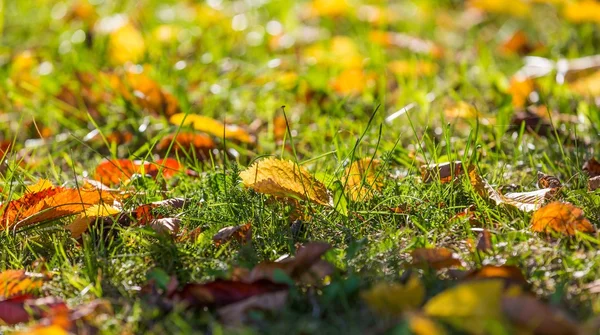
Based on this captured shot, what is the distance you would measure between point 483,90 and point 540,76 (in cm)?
27

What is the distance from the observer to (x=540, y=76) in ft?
11.0

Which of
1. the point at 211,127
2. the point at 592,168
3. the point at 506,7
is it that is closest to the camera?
the point at 592,168

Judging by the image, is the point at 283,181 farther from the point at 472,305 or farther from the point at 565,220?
the point at 472,305

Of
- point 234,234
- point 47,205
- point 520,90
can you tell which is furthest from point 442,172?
point 520,90

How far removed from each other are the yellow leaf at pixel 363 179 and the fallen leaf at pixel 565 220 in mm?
452

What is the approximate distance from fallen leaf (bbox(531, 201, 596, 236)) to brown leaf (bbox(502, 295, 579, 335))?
→ 524 mm

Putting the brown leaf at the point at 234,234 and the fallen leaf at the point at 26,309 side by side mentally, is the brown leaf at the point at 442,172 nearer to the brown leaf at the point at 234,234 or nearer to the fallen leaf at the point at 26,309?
the brown leaf at the point at 234,234

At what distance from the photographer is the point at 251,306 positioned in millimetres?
1478

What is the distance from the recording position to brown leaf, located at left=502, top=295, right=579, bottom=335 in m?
1.27

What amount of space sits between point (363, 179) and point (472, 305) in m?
0.78

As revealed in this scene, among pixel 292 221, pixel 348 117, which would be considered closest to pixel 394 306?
pixel 292 221

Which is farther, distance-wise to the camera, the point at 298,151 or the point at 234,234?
the point at 298,151

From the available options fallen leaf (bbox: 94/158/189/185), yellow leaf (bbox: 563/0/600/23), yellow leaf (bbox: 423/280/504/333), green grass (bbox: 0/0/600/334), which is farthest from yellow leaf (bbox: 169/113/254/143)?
yellow leaf (bbox: 563/0/600/23)

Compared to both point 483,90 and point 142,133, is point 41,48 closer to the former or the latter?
point 142,133
